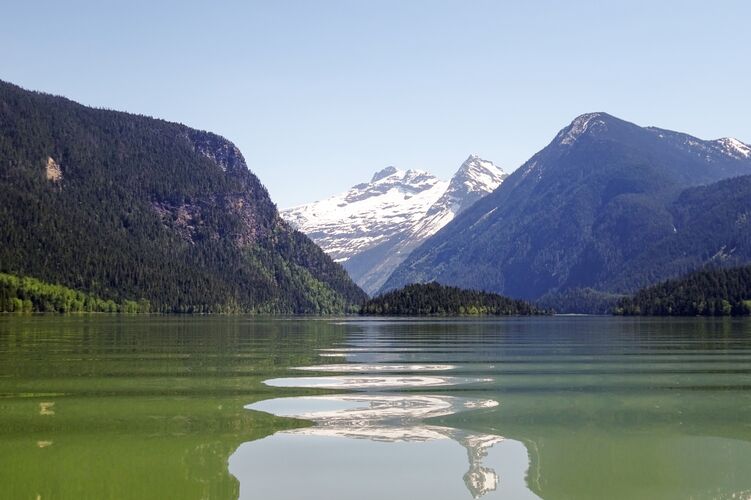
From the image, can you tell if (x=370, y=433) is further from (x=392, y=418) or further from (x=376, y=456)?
(x=376, y=456)

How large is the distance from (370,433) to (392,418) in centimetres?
260

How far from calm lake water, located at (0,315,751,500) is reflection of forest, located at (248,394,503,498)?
0.06m

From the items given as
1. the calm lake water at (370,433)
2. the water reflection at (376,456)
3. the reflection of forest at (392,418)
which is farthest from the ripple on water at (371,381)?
the water reflection at (376,456)

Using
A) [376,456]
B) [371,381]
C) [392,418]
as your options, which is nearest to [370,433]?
[392,418]

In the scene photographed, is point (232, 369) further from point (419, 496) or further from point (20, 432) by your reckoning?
point (419, 496)

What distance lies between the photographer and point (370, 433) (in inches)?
925

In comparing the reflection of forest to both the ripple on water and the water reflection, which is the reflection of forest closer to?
the water reflection

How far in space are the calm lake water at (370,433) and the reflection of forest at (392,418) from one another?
57 millimetres

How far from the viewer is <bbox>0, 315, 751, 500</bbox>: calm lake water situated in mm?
17922

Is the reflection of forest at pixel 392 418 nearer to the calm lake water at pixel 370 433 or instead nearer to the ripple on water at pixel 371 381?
the calm lake water at pixel 370 433

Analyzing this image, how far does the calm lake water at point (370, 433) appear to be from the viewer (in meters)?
17.9

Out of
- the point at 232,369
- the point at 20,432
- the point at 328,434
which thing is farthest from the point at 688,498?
the point at 232,369

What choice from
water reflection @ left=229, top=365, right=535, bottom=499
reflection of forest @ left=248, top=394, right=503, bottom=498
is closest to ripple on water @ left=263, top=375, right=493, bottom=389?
reflection of forest @ left=248, top=394, right=503, bottom=498

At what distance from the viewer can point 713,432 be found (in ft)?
78.6
